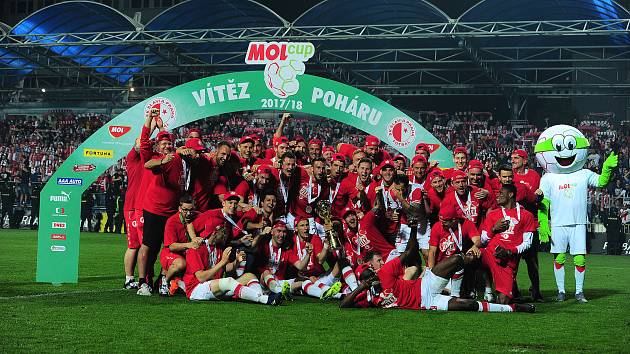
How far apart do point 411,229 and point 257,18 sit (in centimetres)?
2017

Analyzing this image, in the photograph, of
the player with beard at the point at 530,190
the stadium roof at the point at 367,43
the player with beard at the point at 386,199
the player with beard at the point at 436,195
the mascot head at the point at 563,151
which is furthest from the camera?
the stadium roof at the point at 367,43

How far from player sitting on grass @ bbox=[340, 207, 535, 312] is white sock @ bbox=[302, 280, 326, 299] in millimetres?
1085

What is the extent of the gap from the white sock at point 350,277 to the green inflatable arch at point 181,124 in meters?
2.29

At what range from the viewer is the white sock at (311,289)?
35.4 ft

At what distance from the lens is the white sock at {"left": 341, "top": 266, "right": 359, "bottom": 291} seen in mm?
10703

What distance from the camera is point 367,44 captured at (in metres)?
30.2

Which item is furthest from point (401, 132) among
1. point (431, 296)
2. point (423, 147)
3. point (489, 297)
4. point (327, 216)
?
point (431, 296)

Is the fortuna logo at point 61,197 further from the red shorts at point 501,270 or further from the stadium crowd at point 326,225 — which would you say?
the red shorts at point 501,270

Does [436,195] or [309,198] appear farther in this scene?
[309,198]

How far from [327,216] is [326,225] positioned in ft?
0.37

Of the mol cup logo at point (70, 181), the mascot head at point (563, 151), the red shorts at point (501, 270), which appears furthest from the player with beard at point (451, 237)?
the mol cup logo at point (70, 181)

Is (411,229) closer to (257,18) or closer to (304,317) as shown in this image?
(304,317)

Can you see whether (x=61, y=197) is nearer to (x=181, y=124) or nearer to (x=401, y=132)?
(x=181, y=124)

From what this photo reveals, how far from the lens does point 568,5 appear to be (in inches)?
1065
